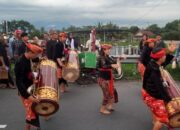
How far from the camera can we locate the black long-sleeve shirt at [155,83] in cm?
543

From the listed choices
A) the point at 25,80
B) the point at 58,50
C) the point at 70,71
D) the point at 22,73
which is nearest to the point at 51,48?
the point at 58,50

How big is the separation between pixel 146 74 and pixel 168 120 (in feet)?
2.59

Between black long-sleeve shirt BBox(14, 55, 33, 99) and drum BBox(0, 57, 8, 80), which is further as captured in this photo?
drum BBox(0, 57, 8, 80)

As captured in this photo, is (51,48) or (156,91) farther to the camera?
(51,48)

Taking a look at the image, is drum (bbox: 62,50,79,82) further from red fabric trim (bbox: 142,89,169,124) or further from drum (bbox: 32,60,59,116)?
red fabric trim (bbox: 142,89,169,124)

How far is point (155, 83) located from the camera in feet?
17.9

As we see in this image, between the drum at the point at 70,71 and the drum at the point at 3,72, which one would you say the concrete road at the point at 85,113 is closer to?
the drum at the point at 70,71

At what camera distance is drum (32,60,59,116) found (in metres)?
5.53

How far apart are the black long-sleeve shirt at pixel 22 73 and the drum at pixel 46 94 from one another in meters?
0.19

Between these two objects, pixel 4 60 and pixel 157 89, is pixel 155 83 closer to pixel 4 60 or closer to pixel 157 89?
pixel 157 89

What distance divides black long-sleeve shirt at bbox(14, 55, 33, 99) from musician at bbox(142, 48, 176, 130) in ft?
6.16

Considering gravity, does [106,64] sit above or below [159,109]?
above

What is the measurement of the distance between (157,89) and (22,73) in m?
2.10

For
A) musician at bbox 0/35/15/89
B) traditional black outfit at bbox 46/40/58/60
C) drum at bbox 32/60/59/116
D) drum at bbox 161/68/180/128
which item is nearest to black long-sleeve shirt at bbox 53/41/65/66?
traditional black outfit at bbox 46/40/58/60
